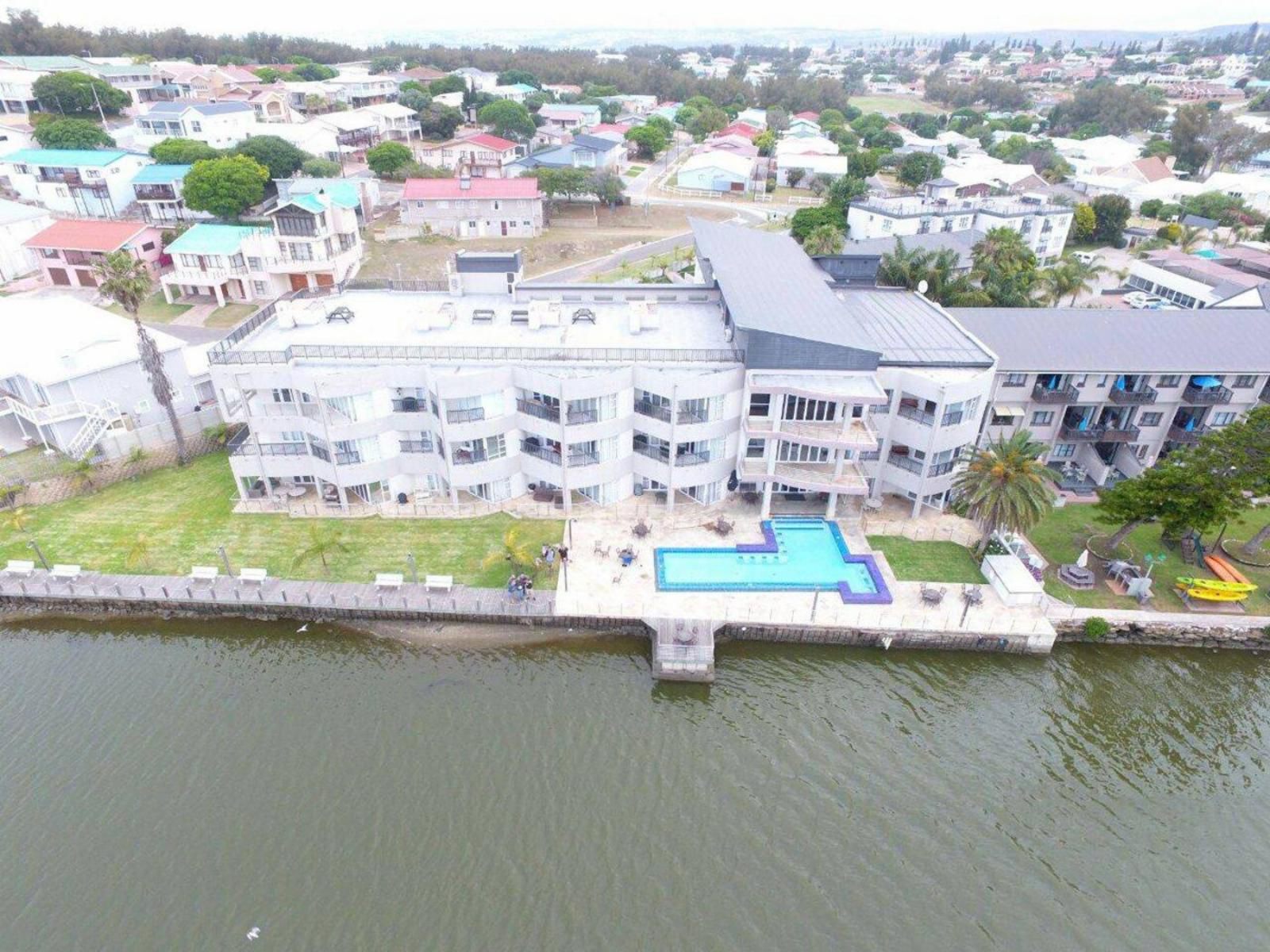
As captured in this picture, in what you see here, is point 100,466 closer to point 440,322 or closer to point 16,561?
point 16,561

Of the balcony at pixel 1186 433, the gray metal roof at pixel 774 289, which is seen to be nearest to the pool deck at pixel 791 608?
the gray metal roof at pixel 774 289

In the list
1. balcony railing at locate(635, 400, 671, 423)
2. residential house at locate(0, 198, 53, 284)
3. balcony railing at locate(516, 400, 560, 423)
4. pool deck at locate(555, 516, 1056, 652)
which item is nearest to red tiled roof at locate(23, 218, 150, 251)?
residential house at locate(0, 198, 53, 284)

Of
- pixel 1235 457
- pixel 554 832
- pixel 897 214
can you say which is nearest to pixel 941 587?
pixel 1235 457

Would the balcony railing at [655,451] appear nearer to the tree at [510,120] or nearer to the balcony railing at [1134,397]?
the balcony railing at [1134,397]

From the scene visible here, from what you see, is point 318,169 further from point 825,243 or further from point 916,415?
point 916,415

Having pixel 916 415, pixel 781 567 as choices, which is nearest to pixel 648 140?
pixel 916 415

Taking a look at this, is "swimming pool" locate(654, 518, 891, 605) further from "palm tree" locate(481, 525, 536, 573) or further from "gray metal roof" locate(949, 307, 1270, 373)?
"gray metal roof" locate(949, 307, 1270, 373)
